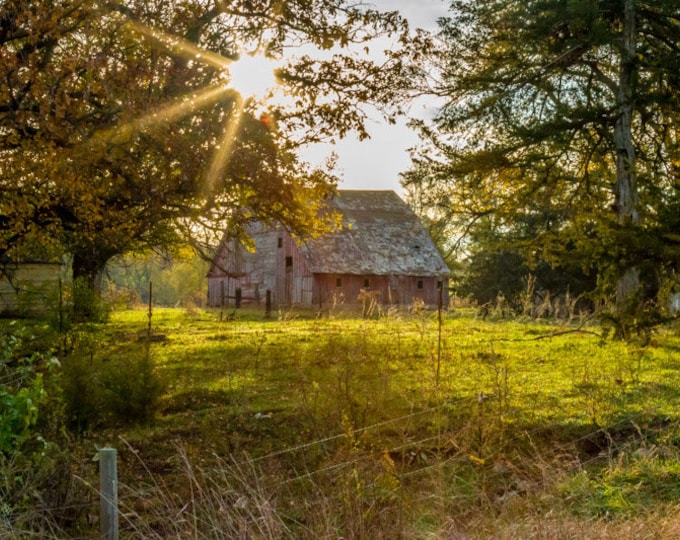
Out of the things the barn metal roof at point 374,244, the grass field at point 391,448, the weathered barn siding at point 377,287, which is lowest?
the grass field at point 391,448

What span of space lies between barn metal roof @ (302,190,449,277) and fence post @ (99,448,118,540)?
34.1 meters

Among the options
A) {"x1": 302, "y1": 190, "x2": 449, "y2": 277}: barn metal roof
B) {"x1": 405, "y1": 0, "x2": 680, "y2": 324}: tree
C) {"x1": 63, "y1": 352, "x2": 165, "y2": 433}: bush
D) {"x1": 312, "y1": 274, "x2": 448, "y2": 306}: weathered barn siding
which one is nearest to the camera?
{"x1": 63, "y1": 352, "x2": 165, "y2": 433}: bush

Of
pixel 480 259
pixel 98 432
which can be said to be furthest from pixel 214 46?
pixel 480 259

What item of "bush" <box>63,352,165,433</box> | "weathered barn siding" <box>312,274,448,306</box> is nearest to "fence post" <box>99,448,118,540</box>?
A: "bush" <box>63,352,165,433</box>

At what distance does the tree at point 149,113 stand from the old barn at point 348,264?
75.6 feet

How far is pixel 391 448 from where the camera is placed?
7.09 meters

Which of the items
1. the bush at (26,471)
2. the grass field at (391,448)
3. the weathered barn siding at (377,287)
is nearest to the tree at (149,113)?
the grass field at (391,448)

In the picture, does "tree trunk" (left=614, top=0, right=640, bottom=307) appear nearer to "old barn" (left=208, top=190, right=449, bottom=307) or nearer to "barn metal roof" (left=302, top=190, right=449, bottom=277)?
"old barn" (left=208, top=190, right=449, bottom=307)

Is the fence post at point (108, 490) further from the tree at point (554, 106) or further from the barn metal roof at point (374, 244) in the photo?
the barn metal roof at point (374, 244)

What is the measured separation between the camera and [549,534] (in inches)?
184

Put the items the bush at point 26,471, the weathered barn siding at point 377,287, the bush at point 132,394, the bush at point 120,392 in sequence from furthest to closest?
the weathered barn siding at point 377,287, the bush at point 132,394, the bush at point 120,392, the bush at point 26,471

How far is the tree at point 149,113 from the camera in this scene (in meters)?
Answer: 10.3

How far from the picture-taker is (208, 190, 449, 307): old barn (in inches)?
1580

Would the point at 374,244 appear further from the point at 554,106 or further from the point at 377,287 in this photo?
the point at 554,106
